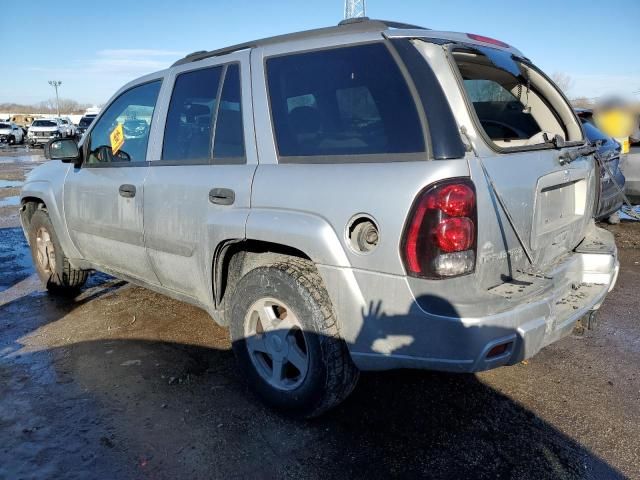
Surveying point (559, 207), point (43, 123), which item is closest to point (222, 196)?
point (559, 207)

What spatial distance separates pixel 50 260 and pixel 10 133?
3693 centimetres

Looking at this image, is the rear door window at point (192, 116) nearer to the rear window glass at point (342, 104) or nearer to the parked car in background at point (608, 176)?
the rear window glass at point (342, 104)

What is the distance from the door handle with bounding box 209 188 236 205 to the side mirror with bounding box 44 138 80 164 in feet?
6.25

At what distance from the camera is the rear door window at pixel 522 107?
126 inches

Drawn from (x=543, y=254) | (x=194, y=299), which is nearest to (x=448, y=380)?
(x=543, y=254)

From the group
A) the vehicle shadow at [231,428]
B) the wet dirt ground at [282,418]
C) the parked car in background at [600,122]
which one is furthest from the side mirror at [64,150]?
the parked car in background at [600,122]

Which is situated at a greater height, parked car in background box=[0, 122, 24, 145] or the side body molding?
parked car in background box=[0, 122, 24, 145]

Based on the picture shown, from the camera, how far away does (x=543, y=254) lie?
2.78 metres

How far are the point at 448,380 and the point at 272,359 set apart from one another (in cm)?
120

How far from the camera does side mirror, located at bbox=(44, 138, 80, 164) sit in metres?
4.28

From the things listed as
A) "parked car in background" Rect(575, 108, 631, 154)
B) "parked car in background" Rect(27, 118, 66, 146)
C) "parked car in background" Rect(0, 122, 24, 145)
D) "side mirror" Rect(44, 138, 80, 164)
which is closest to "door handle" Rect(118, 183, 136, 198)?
"side mirror" Rect(44, 138, 80, 164)

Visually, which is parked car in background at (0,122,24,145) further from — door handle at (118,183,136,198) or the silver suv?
the silver suv

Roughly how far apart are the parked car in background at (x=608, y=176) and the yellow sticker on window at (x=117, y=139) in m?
4.01

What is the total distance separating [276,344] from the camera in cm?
291
